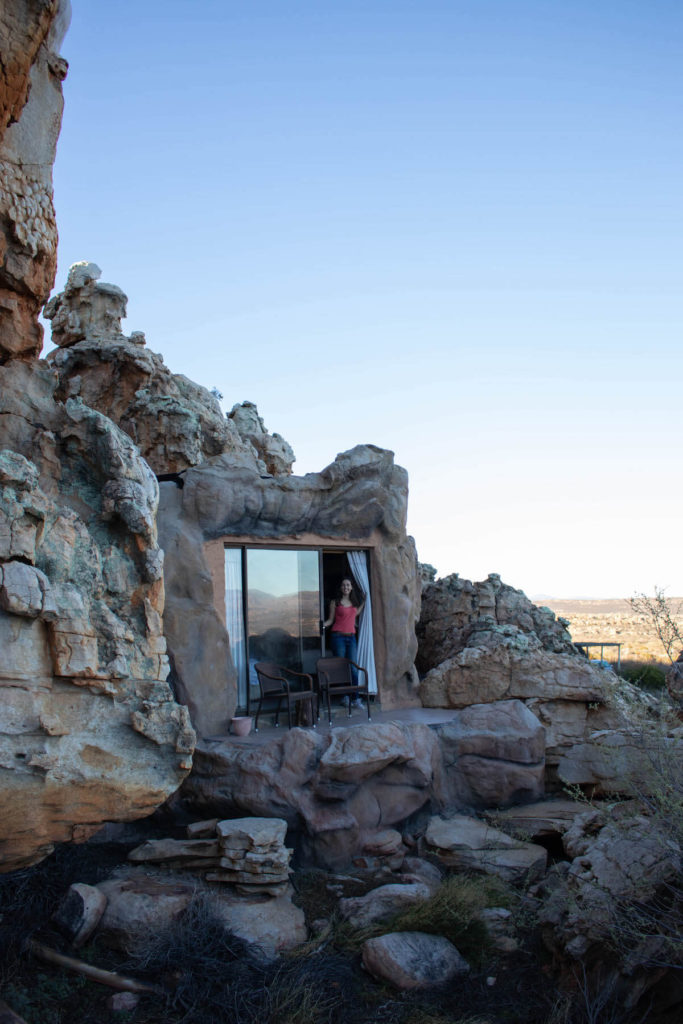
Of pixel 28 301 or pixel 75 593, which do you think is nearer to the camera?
pixel 75 593

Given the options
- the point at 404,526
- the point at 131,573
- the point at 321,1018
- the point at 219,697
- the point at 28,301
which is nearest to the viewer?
the point at 321,1018

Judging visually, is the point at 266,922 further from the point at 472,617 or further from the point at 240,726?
the point at 472,617

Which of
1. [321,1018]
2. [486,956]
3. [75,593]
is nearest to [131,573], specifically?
[75,593]

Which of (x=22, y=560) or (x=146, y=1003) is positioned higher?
(x=22, y=560)

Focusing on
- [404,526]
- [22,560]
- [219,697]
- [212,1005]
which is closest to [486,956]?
[212,1005]

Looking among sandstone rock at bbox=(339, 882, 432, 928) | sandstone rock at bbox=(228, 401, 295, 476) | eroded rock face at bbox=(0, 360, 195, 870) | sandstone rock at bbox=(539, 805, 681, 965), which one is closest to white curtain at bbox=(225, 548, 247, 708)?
eroded rock face at bbox=(0, 360, 195, 870)

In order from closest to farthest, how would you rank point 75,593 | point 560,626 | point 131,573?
point 75,593 → point 131,573 → point 560,626

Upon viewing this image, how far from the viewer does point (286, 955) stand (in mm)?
6293

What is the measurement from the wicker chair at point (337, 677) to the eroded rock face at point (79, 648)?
135 inches

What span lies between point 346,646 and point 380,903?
4055 millimetres

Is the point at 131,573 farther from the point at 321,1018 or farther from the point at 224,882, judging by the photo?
the point at 321,1018

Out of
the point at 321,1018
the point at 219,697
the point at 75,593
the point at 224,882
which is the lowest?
the point at 321,1018

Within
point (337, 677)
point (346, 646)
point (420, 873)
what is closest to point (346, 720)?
point (337, 677)

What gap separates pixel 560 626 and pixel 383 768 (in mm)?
5108
